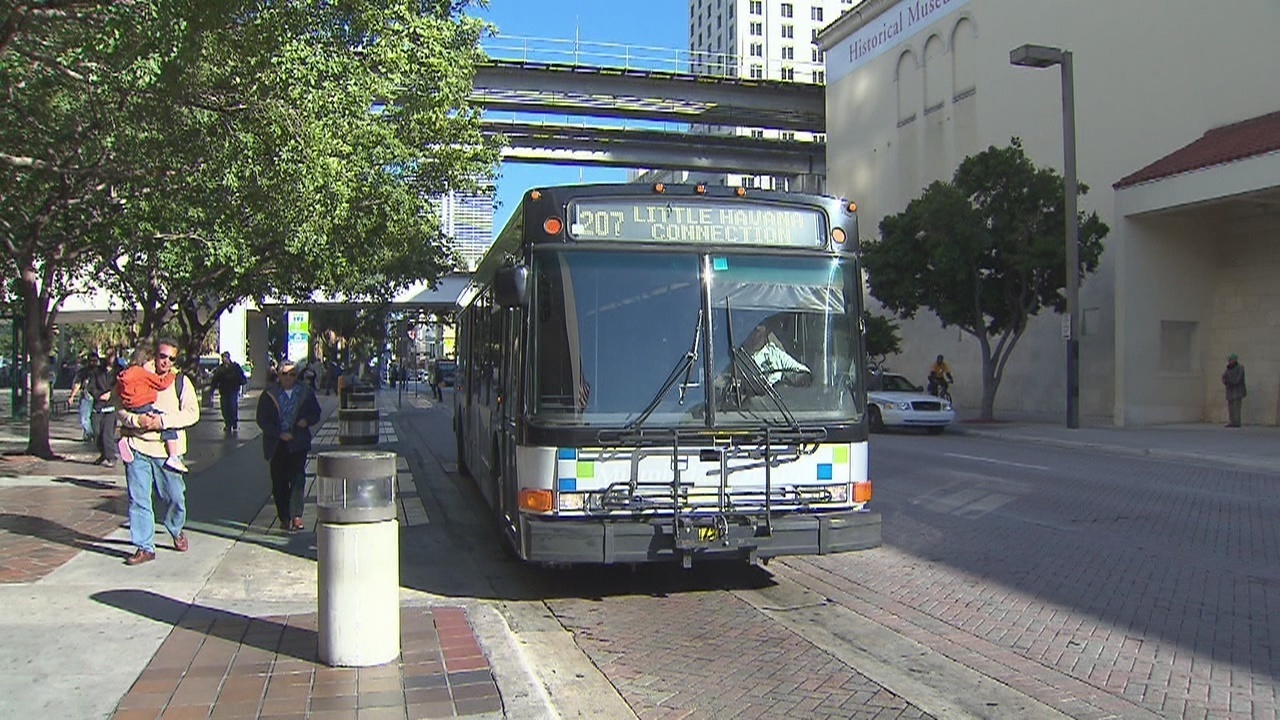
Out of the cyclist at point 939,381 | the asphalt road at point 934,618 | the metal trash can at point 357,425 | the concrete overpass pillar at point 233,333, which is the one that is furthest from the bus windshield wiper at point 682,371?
the concrete overpass pillar at point 233,333

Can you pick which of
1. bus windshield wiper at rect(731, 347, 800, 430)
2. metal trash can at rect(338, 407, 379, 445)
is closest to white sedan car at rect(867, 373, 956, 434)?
metal trash can at rect(338, 407, 379, 445)

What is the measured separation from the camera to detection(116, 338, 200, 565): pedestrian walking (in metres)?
7.84

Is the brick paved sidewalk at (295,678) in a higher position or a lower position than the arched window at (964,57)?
lower

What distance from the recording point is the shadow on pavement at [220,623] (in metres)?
5.75

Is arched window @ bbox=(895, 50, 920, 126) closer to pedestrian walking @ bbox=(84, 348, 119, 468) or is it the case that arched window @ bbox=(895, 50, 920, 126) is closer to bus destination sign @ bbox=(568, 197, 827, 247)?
pedestrian walking @ bbox=(84, 348, 119, 468)

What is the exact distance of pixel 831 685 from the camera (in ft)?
17.9

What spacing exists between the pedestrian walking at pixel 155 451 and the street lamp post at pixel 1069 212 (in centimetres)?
2007

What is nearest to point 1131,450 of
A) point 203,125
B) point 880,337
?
point 880,337

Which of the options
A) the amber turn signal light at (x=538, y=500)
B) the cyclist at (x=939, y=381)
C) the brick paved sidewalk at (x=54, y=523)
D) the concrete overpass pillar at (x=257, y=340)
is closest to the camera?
the amber turn signal light at (x=538, y=500)

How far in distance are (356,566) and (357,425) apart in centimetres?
1157

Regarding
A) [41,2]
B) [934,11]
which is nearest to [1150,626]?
[41,2]

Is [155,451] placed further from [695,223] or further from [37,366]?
[37,366]

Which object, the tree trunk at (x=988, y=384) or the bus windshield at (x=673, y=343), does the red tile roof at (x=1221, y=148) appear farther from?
the bus windshield at (x=673, y=343)

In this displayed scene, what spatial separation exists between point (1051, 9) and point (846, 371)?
90.8 feet
